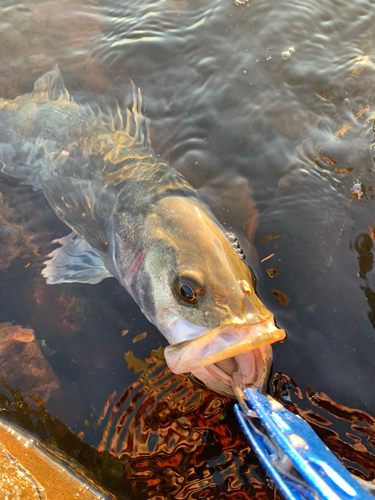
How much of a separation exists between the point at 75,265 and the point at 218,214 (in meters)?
1.38

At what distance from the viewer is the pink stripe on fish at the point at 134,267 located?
121 inches

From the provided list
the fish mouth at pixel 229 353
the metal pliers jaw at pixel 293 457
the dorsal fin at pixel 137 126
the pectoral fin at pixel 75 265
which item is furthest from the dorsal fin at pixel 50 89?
the metal pliers jaw at pixel 293 457

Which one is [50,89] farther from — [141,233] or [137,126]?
[141,233]

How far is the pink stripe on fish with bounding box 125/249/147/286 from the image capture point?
3.08 metres

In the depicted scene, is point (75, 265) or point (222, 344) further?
point (75, 265)

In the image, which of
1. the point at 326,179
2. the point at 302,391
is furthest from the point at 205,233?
the point at 326,179

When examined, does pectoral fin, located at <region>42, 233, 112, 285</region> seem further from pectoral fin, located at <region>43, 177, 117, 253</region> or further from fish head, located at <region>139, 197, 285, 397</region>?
fish head, located at <region>139, 197, 285, 397</region>

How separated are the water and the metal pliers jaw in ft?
2.24

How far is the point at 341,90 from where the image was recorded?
433 cm

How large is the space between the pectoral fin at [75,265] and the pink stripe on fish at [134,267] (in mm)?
482

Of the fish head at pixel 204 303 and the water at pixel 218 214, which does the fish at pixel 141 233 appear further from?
the water at pixel 218 214

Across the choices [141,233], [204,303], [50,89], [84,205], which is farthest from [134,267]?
[50,89]

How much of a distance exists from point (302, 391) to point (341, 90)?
124 inches

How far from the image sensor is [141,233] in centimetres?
313
